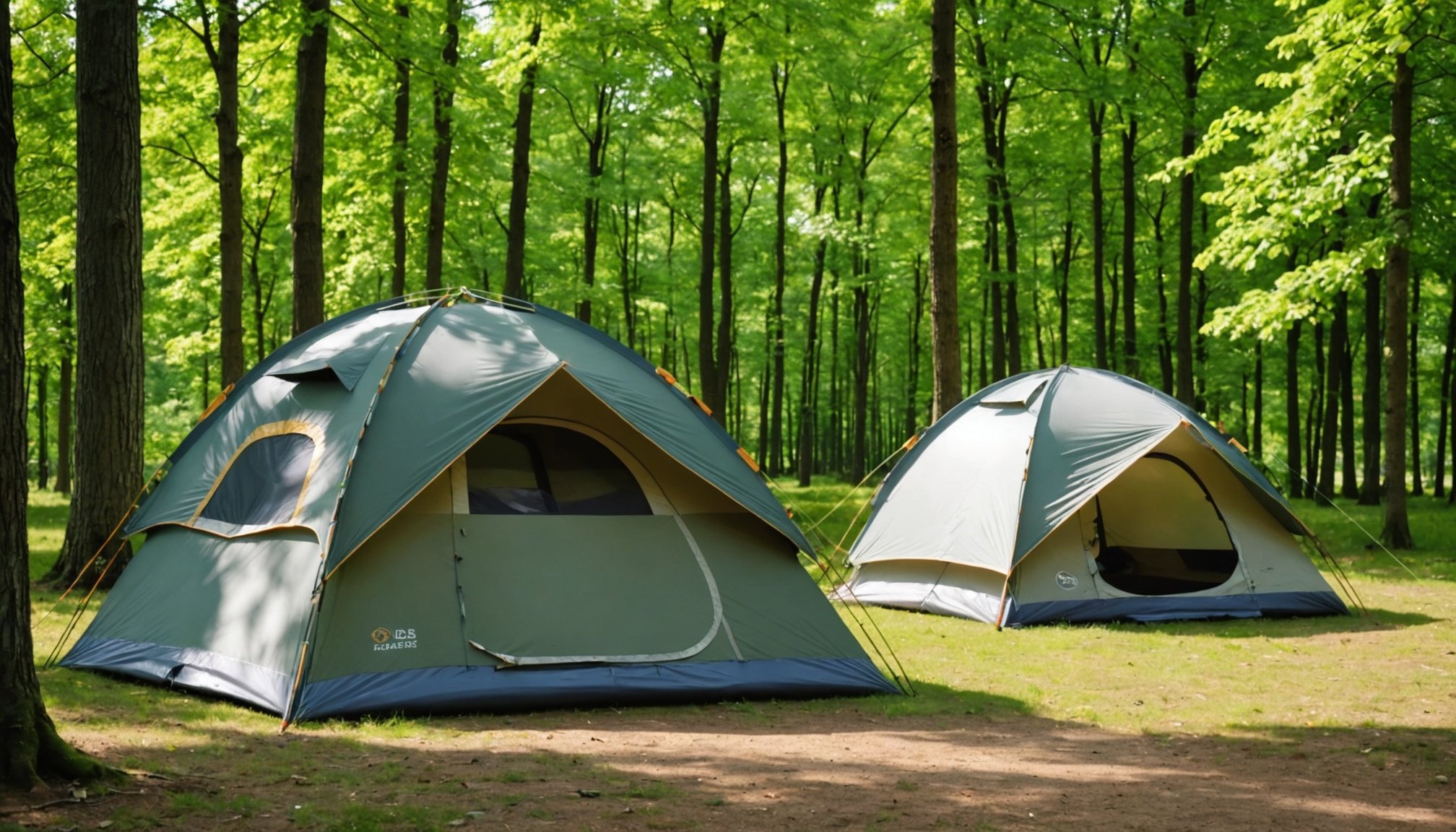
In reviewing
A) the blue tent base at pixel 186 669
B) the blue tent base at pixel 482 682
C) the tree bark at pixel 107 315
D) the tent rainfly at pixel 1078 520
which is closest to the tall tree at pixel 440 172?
the tree bark at pixel 107 315

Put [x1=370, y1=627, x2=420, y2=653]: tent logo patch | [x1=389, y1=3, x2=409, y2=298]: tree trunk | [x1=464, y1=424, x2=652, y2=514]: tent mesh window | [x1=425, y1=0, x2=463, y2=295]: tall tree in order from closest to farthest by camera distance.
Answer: [x1=370, y1=627, x2=420, y2=653]: tent logo patch
[x1=464, y1=424, x2=652, y2=514]: tent mesh window
[x1=389, y1=3, x2=409, y2=298]: tree trunk
[x1=425, y1=0, x2=463, y2=295]: tall tree

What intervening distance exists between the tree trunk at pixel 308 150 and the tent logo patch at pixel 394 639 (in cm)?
617

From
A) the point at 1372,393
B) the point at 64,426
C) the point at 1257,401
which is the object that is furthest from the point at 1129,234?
the point at 64,426

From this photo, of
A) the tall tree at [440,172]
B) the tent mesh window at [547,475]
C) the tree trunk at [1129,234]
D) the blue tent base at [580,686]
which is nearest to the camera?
the blue tent base at [580,686]

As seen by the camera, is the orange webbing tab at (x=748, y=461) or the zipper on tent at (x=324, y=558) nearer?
the zipper on tent at (x=324, y=558)

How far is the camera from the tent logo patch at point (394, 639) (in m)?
6.55

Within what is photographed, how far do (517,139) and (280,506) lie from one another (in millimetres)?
11133

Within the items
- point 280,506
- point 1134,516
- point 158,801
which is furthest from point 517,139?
point 158,801

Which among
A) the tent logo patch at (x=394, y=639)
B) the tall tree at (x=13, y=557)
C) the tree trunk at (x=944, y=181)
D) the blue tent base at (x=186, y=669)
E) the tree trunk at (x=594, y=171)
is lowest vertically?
the blue tent base at (x=186, y=669)

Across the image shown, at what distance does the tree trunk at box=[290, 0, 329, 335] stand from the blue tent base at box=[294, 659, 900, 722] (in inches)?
253

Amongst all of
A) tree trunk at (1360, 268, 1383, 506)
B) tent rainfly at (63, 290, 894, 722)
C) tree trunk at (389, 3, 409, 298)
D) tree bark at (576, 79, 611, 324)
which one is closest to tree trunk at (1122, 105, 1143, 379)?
tree trunk at (1360, 268, 1383, 506)

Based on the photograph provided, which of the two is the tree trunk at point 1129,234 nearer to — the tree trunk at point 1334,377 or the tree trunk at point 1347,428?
the tree trunk at point 1334,377

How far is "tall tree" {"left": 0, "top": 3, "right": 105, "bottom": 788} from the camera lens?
431 cm

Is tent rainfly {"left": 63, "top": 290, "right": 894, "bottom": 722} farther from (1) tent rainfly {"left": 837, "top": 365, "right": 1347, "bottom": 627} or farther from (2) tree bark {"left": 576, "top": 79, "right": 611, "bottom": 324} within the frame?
(2) tree bark {"left": 576, "top": 79, "right": 611, "bottom": 324}
